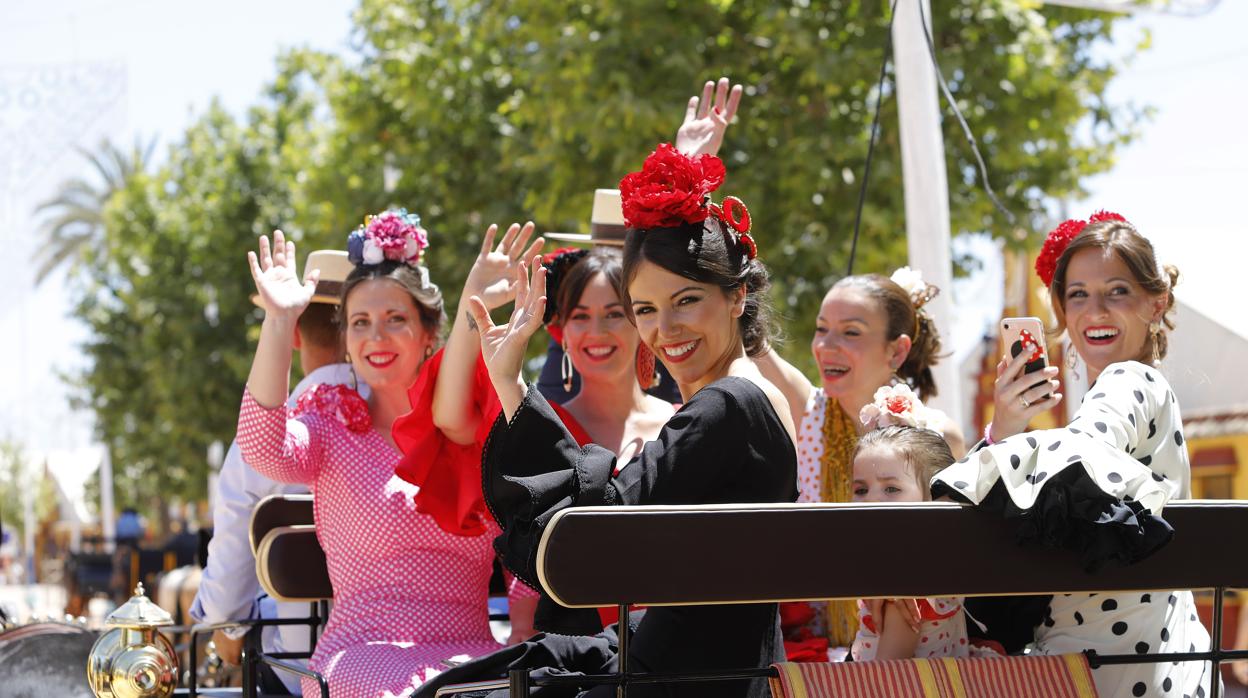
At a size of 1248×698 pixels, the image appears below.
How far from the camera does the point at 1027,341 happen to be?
2932 mm

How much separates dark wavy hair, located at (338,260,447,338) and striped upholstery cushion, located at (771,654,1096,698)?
6.71 feet

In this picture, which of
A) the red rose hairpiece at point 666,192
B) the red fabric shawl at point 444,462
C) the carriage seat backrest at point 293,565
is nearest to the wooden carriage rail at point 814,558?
the red rose hairpiece at point 666,192

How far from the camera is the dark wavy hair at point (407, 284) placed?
4023 mm

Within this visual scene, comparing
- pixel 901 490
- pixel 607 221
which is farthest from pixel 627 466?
pixel 607 221

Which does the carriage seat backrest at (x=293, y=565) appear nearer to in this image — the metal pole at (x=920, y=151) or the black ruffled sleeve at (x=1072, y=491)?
the black ruffled sleeve at (x=1072, y=491)

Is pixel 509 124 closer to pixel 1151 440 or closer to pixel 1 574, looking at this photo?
pixel 1151 440

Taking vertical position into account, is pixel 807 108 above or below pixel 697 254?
above

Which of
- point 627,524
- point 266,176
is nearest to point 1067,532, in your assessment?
point 627,524

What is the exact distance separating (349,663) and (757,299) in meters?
1.42

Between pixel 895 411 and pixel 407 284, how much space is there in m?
1.54

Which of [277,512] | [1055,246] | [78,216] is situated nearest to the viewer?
[1055,246]

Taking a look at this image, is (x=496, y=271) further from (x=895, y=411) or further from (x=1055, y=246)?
(x=1055, y=246)

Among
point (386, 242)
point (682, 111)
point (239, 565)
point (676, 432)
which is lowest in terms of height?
point (239, 565)

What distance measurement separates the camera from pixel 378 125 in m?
14.0
